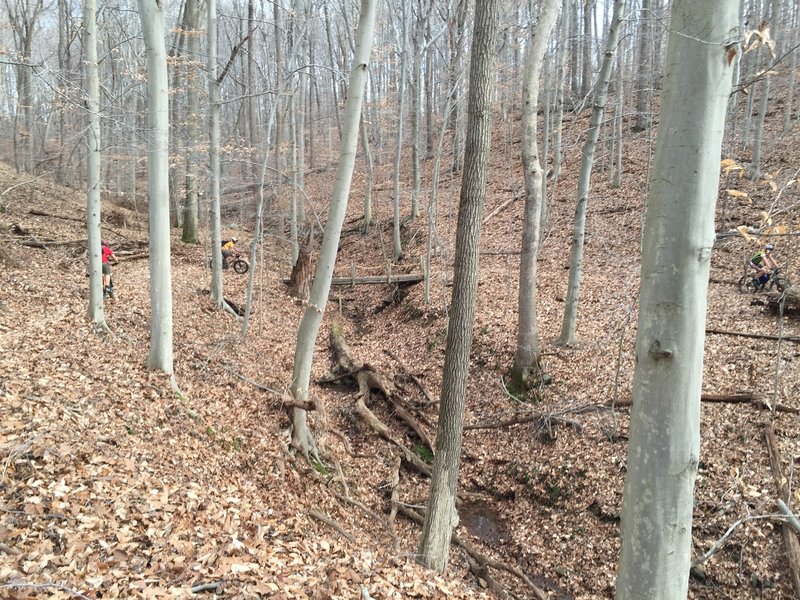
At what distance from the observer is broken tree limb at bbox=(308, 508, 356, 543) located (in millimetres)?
5418

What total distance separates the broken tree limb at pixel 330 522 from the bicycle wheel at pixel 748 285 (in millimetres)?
10016

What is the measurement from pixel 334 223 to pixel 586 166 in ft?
17.2

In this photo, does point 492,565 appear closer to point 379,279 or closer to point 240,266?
point 379,279

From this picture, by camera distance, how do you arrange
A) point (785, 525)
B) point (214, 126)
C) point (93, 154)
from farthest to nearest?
point (214, 126), point (93, 154), point (785, 525)

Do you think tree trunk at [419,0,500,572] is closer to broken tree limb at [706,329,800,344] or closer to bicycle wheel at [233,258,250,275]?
broken tree limb at [706,329,800,344]

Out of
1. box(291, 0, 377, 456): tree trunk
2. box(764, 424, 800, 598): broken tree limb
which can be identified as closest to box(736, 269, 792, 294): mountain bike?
box(764, 424, 800, 598): broken tree limb

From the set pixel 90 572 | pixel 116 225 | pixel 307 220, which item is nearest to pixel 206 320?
pixel 90 572

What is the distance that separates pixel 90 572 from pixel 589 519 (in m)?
5.94

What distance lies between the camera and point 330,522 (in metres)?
5.57

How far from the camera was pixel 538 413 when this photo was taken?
8.26 metres

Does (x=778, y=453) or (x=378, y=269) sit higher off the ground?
(x=378, y=269)

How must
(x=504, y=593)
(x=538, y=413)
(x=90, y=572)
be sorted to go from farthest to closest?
(x=538, y=413) < (x=504, y=593) < (x=90, y=572)

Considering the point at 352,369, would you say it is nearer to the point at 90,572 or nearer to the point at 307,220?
the point at 90,572

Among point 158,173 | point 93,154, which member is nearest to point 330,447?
point 158,173
